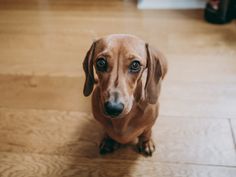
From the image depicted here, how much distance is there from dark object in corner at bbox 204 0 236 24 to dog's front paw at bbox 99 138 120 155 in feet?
4.17

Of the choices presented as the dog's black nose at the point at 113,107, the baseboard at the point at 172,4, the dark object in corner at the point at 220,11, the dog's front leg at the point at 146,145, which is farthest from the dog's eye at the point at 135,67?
the baseboard at the point at 172,4

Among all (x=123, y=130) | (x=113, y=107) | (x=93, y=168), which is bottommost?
(x=93, y=168)

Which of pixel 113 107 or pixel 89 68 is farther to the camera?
pixel 89 68

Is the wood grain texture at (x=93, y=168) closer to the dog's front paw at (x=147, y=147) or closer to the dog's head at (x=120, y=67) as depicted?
the dog's front paw at (x=147, y=147)

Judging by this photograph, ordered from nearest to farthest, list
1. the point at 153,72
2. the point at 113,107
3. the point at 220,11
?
the point at 113,107, the point at 153,72, the point at 220,11

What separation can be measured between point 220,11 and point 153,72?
128cm

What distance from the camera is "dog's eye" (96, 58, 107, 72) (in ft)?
3.60

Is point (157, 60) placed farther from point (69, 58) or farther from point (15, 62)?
point (15, 62)

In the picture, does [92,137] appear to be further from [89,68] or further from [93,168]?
[89,68]

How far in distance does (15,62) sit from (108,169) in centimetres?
99

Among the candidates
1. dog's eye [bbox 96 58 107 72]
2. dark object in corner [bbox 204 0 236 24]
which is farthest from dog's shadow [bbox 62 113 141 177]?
dark object in corner [bbox 204 0 236 24]

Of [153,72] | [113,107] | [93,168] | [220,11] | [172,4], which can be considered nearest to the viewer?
[113,107]

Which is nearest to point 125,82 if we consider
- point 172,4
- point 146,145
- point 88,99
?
point 146,145

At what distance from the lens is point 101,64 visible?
1.11m
